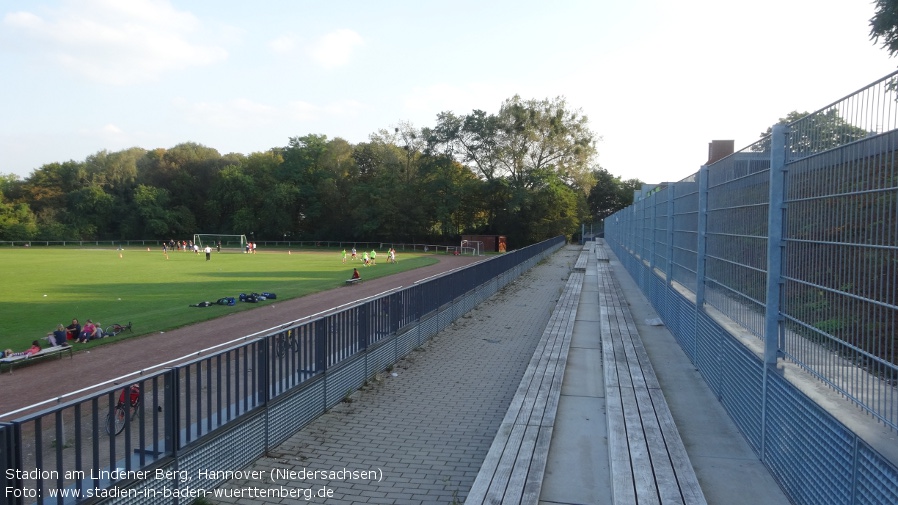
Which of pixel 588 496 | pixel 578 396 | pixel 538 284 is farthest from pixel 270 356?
pixel 538 284

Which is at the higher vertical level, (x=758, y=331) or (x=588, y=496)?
(x=758, y=331)

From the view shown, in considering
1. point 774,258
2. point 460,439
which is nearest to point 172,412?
point 460,439

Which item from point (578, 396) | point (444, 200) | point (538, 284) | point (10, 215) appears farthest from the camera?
point (10, 215)

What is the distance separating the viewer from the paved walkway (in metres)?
5.17

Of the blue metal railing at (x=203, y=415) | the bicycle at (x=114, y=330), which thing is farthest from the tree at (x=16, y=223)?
the blue metal railing at (x=203, y=415)

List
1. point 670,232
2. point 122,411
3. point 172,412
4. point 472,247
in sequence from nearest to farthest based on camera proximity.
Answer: point 122,411, point 172,412, point 670,232, point 472,247

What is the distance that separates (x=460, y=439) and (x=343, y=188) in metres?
71.9

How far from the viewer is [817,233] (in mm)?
4457

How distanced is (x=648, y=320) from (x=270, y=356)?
9463mm

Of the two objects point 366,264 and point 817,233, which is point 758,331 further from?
point 366,264

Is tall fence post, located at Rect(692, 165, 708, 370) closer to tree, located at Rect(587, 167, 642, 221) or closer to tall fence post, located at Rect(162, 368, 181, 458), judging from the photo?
tall fence post, located at Rect(162, 368, 181, 458)

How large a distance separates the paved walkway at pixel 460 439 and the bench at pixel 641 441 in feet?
0.73

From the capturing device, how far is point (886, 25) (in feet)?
57.8

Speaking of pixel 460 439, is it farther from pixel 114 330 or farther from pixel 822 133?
pixel 114 330
